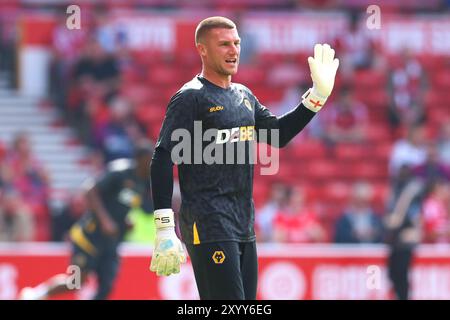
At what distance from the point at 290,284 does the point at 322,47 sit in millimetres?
7175

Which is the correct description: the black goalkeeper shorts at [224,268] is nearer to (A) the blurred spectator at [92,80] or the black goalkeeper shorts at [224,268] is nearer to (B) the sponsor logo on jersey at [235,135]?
(B) the sponsor logo on jersey at [235,135]

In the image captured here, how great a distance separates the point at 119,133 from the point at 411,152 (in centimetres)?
414

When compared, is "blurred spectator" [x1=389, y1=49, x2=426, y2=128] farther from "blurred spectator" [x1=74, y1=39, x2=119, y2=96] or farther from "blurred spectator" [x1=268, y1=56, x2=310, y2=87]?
"blurred spectator" [x1=74, y1=39, x2=119, y2=96]

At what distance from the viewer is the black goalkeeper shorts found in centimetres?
701

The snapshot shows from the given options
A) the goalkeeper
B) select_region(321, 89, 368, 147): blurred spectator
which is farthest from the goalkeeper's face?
select_region(321, 89, 368, 147): blurred spectator

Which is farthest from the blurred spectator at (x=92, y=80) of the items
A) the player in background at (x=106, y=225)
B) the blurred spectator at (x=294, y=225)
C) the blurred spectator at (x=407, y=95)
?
the player in background at (x=106, y=225)

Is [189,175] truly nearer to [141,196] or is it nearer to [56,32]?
[141,196]

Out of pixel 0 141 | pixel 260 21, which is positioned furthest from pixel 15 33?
pixel 260 21

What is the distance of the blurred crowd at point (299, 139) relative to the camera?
622 inches

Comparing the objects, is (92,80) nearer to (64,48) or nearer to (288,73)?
(64,48)

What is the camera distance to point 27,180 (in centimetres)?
1680

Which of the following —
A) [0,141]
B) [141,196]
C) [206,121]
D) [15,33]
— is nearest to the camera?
[206,121]

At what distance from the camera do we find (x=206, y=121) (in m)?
7.12

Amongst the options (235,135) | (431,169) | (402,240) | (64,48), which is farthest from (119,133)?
(235,135)
